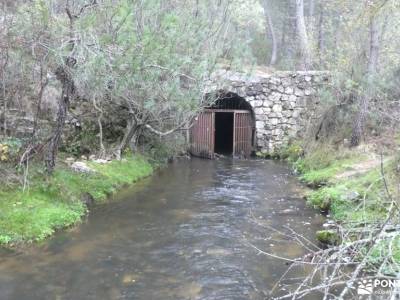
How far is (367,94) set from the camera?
1381 cm

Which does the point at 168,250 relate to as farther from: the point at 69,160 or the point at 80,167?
the point at 69,160

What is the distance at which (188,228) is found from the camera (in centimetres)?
870

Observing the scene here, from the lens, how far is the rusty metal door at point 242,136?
1906 centimetres

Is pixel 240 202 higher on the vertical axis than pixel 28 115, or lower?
lower

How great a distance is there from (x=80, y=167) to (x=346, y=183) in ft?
20.6

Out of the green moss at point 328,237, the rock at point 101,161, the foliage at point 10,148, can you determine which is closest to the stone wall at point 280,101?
the rock at point 101,161

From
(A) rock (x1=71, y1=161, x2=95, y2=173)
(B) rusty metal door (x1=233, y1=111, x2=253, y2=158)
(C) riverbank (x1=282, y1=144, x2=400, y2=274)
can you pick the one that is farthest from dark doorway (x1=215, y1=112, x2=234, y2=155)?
A: (A) rock (x1=71, y1=161, x2=95, y2=173)

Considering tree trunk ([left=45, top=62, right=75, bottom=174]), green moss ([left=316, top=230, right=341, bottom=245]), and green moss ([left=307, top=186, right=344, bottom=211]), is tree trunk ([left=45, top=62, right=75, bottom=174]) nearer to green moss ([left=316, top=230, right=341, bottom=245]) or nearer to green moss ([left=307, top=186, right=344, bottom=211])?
green moss ([left=316, top=230, right=341, bottom=245])

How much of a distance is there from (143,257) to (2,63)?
491cm

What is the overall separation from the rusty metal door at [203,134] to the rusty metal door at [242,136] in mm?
1096

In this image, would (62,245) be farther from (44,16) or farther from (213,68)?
(213,68)

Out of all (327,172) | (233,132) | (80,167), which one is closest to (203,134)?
(233,132)

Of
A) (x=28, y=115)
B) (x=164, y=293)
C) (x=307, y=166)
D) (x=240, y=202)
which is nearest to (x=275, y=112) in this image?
(x=307, y=166)

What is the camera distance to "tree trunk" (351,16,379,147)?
547 inches
